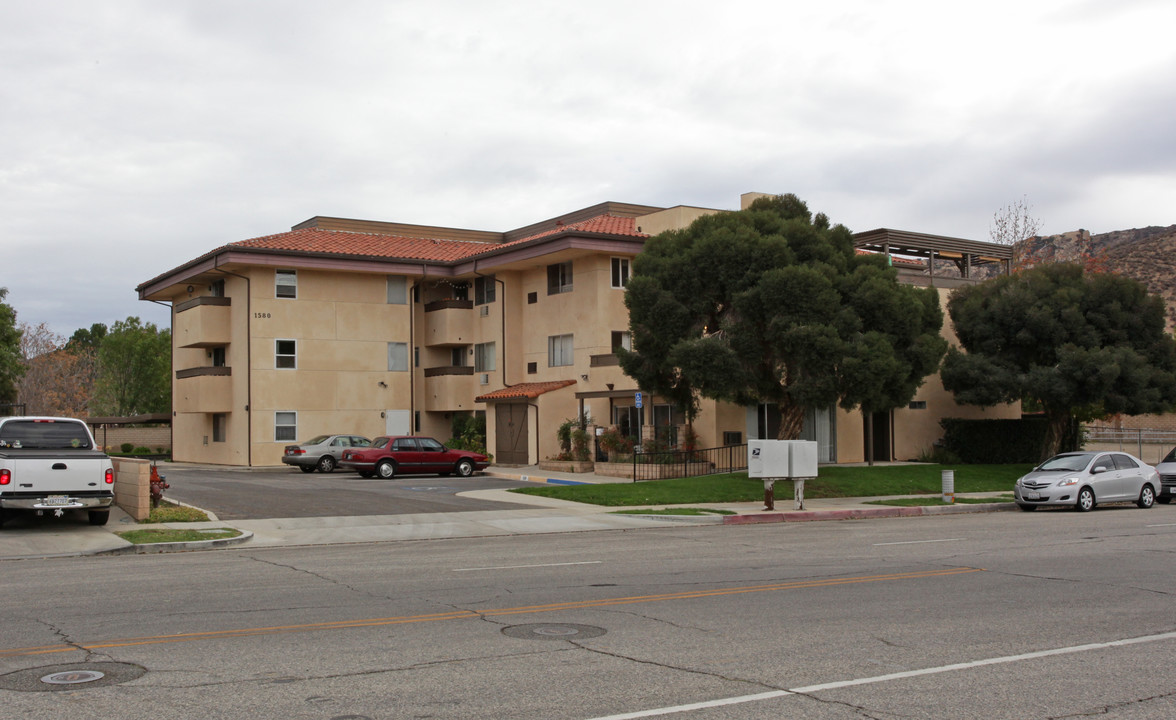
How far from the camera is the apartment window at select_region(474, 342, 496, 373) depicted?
4481 centimetres

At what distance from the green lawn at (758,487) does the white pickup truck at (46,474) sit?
1114 centimetres

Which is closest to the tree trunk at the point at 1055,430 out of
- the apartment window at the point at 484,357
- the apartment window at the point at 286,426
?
the apartment window at the point at 484,357

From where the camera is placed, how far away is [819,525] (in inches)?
853

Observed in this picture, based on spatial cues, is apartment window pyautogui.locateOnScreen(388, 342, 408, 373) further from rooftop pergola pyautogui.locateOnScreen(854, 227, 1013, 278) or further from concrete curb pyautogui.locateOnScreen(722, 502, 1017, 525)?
concrete curb pyautogui.locateOnScreen(722, 502, 1017, 525)

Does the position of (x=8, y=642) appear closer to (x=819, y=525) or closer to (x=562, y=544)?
(x=562, y=544)

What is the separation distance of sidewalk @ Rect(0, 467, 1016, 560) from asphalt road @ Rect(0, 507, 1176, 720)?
4.40 feet

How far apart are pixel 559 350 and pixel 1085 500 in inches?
833

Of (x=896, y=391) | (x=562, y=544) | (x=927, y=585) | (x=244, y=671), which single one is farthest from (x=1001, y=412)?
(x=244, y=671)

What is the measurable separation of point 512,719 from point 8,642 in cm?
498

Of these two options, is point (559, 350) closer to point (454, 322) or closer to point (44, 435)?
point (454, 322)

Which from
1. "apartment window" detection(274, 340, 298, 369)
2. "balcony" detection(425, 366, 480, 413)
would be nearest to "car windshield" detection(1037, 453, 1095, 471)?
"balcony" detection(425, 366, 480, 413)

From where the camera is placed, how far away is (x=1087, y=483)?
82.0ft

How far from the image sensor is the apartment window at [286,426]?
141 ft

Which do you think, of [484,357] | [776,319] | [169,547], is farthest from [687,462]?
[169,547]
